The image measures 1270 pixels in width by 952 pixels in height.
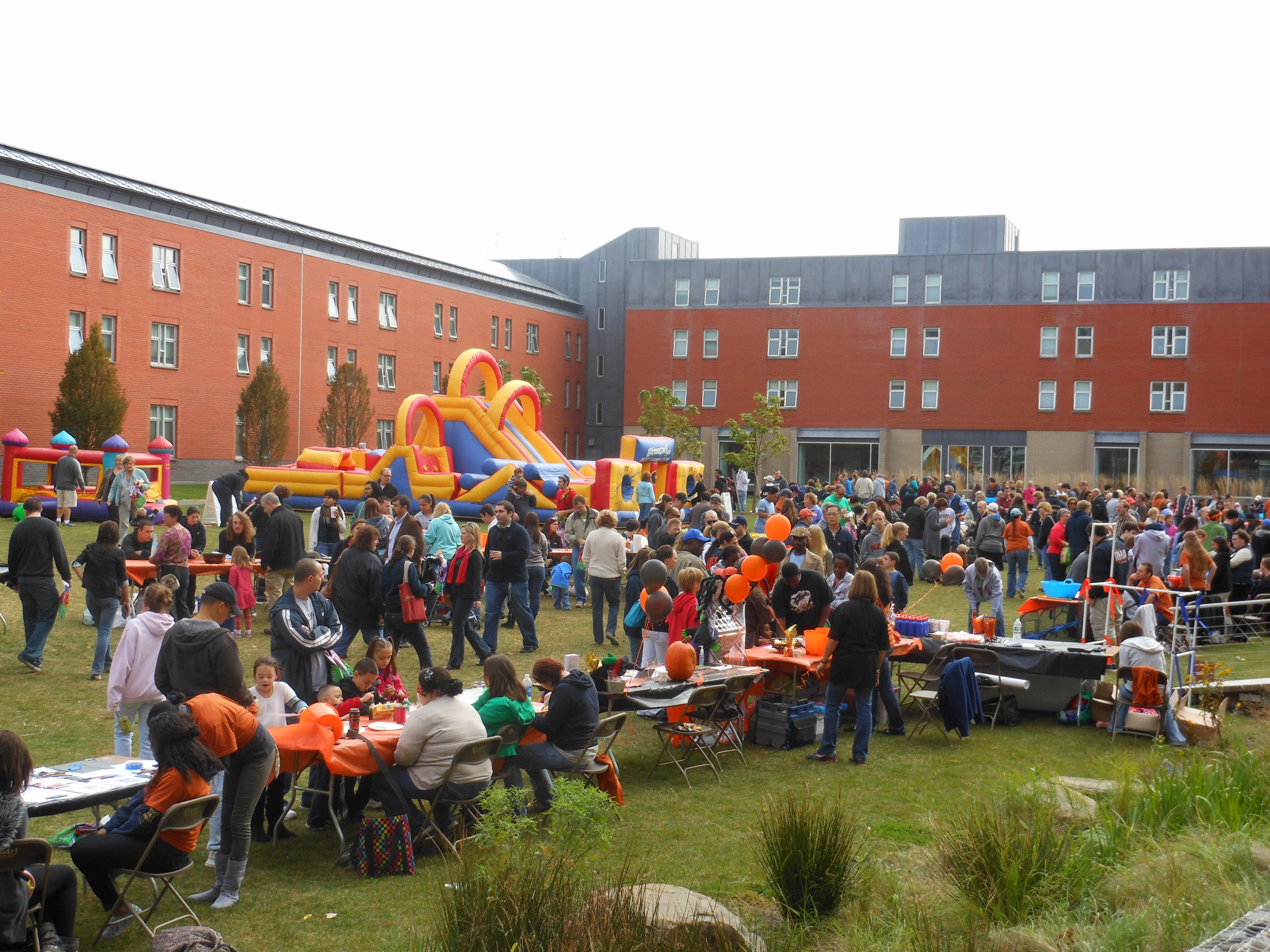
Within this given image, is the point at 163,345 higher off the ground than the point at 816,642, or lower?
higher

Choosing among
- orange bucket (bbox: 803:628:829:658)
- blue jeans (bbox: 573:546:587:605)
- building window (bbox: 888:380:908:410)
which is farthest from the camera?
building window (bbox: 888:380:908:410)

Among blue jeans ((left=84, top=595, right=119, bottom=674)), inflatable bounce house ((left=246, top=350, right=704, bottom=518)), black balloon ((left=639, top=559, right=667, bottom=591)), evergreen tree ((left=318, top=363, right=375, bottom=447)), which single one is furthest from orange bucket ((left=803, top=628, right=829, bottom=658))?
evergreen tree ((left=318, top=363, right=375, bottom=447))

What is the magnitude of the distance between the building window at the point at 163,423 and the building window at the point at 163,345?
142 centimetres

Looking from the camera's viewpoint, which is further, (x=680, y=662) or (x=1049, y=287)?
(x=1049, y=287)

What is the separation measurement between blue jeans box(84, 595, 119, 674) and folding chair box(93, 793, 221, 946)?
557 centimetres

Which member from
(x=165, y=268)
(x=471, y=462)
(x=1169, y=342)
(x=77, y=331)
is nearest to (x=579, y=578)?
(x=471, y=462)

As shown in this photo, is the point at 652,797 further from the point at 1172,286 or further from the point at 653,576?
the point at 1172,286

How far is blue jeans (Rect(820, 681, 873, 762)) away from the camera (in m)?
9.03

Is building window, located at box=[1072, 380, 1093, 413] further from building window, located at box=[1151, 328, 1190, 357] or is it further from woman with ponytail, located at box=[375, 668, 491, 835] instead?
woman with ponytail, located at box=[375, 668, 491, 835]

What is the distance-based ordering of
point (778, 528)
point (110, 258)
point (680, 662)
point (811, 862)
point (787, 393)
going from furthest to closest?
point (787, 393), point (110, 258), point (778, 528), point (680, 662), point (811, 862)

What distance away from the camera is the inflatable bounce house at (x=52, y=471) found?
24.0 m

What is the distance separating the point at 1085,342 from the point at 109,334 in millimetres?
39031

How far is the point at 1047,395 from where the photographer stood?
48906 mm

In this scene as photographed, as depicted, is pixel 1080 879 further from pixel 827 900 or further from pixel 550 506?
pixel 550 506
